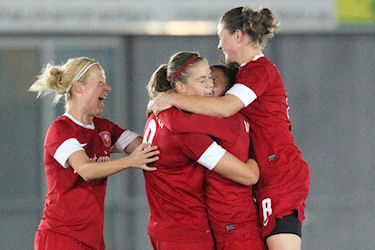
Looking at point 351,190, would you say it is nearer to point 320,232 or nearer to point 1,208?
point 320,232

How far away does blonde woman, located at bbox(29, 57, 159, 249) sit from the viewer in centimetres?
363

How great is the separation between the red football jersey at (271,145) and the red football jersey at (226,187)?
0.07 metres

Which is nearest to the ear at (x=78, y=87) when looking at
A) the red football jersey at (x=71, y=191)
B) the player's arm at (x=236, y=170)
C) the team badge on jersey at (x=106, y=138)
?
the red football jersey at (x=71, y=191)

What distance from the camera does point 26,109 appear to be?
5621mm

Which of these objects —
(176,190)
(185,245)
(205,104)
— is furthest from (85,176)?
(205,104)

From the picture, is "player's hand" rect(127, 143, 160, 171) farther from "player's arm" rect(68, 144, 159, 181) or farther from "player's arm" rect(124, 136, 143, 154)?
"player's arm" rect(124, 136, 143, 154)

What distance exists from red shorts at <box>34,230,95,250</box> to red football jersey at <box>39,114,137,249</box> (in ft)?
0.07

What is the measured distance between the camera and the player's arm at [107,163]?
3.41m

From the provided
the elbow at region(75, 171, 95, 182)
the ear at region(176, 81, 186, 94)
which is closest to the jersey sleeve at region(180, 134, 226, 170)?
the ear at region(176, 81, 186, 94)

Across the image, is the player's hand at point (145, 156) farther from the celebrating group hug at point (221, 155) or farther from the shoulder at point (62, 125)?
the shoulder at point (62, 125)

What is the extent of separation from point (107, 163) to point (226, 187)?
583mm

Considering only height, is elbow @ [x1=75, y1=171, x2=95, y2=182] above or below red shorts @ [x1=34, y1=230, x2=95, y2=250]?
above

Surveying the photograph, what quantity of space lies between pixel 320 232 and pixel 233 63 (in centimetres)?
256

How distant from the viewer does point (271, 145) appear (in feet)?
11.4
